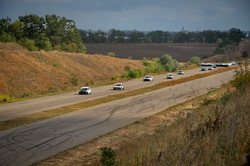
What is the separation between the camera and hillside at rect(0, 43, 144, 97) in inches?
2219

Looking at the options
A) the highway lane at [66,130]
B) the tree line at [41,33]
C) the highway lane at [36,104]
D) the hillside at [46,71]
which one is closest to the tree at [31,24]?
the tree line at [41,33]

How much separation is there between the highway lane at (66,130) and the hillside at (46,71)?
20.6 metres

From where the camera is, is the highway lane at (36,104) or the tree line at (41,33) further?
the tree line at (41,33)

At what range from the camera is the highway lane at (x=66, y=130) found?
20.6m

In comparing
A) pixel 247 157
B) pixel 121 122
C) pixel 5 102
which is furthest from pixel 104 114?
pixel 247 157

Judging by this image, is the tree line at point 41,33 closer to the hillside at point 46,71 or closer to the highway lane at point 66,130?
the hillside at point 46,71

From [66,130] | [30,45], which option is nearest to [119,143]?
[66,130]

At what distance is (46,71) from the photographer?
6775 centimetres

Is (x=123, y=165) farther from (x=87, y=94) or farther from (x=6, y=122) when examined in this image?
(x=87, y=94)

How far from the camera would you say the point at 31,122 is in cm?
3119

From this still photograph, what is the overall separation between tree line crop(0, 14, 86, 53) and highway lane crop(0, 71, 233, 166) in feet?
187

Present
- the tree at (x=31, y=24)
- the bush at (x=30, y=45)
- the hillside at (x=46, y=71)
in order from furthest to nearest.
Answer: the tree at (x=31, y=24) → the bush at (x=30, y=45) → the hillside at (x=46, y=71)

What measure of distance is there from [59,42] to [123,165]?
101 metres

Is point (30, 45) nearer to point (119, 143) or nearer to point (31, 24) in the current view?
point (31, 24)
